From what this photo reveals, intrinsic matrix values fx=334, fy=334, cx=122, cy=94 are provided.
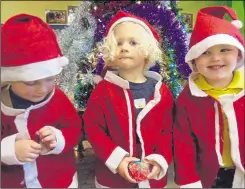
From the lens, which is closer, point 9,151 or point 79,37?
point 9,151

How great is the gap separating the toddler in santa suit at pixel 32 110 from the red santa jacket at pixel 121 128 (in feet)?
0.24

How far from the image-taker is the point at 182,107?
842 mm

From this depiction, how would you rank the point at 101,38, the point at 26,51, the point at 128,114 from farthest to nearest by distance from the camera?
the point at 101,38 → the point at 128,114 → the point at 26,51

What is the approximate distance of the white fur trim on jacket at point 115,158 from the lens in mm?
785

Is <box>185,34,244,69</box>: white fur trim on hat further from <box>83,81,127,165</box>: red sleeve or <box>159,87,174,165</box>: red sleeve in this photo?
<box>83,81,127,165</box>: red sleeve

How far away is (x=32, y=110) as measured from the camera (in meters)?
0.74

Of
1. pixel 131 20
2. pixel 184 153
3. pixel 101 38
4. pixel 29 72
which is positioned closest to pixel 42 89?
pixel 29 72

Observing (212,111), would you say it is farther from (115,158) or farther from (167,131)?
(115,158)

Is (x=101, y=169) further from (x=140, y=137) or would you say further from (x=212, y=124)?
(x=212, y=124)

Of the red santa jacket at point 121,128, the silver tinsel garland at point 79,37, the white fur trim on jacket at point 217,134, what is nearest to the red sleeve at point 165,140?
the red santa jacket at point 121,128

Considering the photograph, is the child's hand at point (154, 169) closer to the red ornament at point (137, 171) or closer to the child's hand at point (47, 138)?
the red ornament at point (137, 171)

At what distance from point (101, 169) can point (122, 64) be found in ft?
0.88

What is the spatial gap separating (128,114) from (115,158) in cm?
11

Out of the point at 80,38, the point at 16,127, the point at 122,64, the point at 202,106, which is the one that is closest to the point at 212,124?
the point at 202,106
